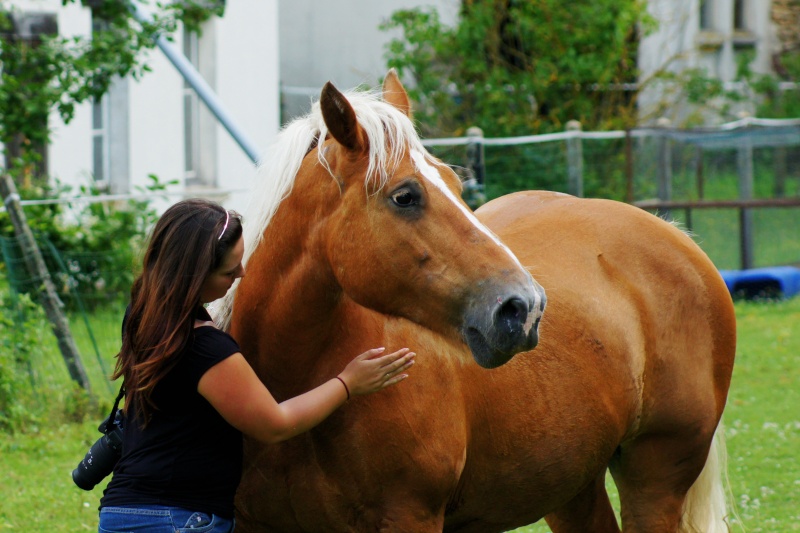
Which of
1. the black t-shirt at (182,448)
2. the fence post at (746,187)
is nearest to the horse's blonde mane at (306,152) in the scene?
the black t-shirt at (182,448)

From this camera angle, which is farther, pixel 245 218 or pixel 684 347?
pixel 684 347

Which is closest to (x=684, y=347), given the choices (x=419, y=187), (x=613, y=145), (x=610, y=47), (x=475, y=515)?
(x=475, y=515)

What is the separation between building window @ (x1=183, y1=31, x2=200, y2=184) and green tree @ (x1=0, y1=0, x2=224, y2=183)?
5.76 m

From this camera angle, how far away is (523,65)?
14688 mm

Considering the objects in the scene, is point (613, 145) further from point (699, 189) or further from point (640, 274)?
point (640, 274)

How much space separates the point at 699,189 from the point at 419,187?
9.70 meters

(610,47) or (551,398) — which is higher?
(610,47)

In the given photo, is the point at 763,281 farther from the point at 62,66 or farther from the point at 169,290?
the point at 169,290

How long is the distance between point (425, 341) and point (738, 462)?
3705mm

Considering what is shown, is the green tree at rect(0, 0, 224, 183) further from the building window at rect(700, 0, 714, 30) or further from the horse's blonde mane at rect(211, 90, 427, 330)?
the building window at rect(700, 0, 714, 30)

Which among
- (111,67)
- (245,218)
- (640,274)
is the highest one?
(111,67)

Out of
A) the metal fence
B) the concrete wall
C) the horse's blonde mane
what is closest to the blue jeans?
the horse's blonde mane

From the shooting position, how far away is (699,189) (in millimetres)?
11672

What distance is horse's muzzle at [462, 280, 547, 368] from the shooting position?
2.40m
